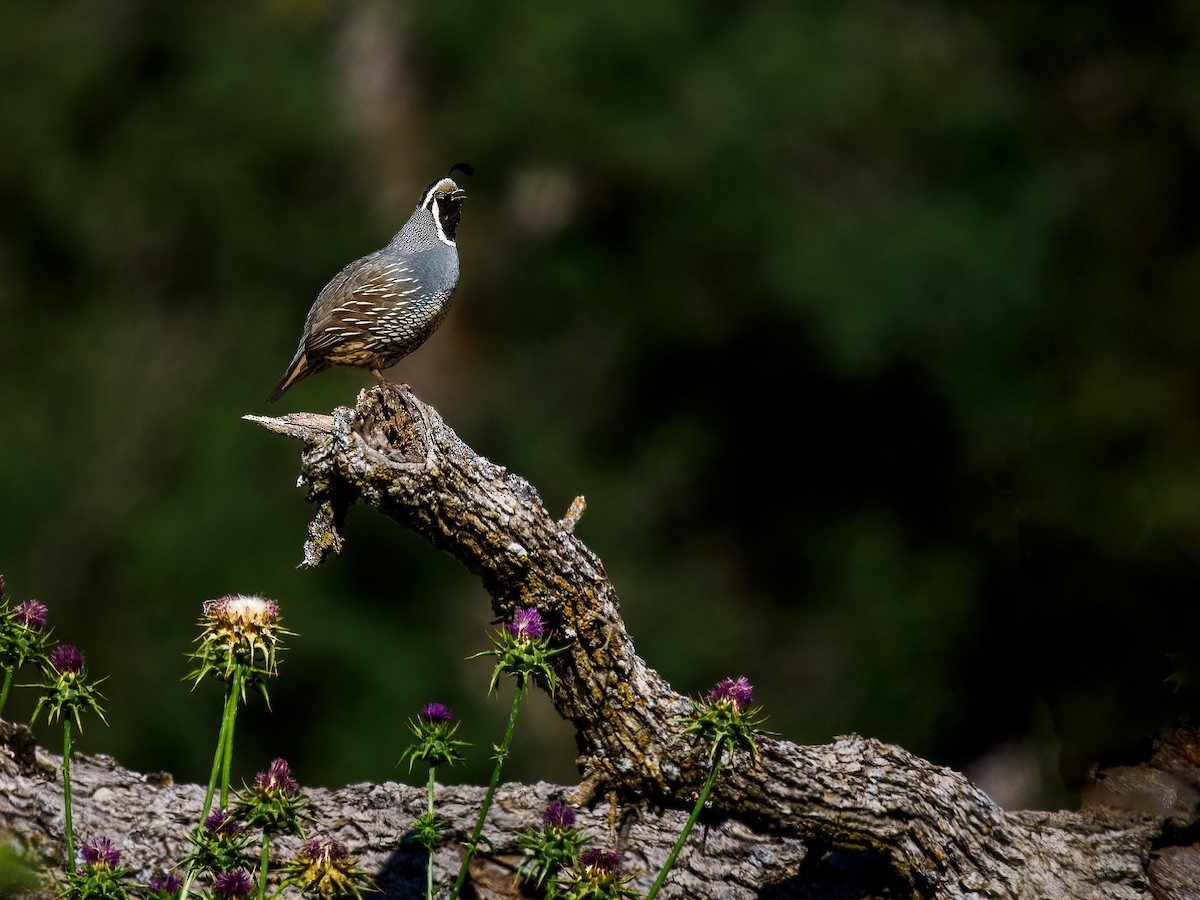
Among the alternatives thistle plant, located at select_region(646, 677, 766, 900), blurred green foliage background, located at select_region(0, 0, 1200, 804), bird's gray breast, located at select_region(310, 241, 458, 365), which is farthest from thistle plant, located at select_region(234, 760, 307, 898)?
blurred green foliage background, located at select_region(0, 0, 1200, 804)

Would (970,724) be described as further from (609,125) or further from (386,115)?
(386,115)

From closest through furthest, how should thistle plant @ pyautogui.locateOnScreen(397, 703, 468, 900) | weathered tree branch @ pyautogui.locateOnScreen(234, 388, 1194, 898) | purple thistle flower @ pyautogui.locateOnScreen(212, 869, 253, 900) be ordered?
purple thistle flower @ pyautogui.locateOnScreen(212, 869, 253, 900), thistle plant @ pyautogui.locateOnScreen(397, 703, 468, 900), weathered tree branch @ pyautogui.locateOnScreen(234, 388, 1194, 898)

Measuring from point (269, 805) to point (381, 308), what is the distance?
229cm

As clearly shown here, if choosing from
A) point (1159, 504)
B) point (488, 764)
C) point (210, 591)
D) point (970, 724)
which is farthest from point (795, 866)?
point (210, 591)

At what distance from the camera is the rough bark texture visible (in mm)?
3363

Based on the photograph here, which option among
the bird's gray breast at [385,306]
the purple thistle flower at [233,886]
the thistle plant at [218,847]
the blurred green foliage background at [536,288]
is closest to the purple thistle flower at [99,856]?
the thistle plant at [218,847]

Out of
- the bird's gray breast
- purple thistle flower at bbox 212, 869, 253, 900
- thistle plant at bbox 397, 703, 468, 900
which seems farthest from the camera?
the bird's gray breast

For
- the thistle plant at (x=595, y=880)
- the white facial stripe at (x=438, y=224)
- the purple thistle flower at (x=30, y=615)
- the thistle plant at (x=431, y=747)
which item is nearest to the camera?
the thistle plant at (x=595, y=880)

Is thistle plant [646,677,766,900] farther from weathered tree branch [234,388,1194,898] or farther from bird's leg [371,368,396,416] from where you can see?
bird's leg [371,368,396,416]

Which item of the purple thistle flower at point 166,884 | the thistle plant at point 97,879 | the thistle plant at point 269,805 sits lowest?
the thistle plant at point 97,879

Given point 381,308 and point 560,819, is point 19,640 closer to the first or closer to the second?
point 560,819

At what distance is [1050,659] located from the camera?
14.7ft

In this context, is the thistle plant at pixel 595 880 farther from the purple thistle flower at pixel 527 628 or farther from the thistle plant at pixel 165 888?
the thistle plant at pixel 165 888

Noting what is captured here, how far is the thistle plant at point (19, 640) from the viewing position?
290 cm
